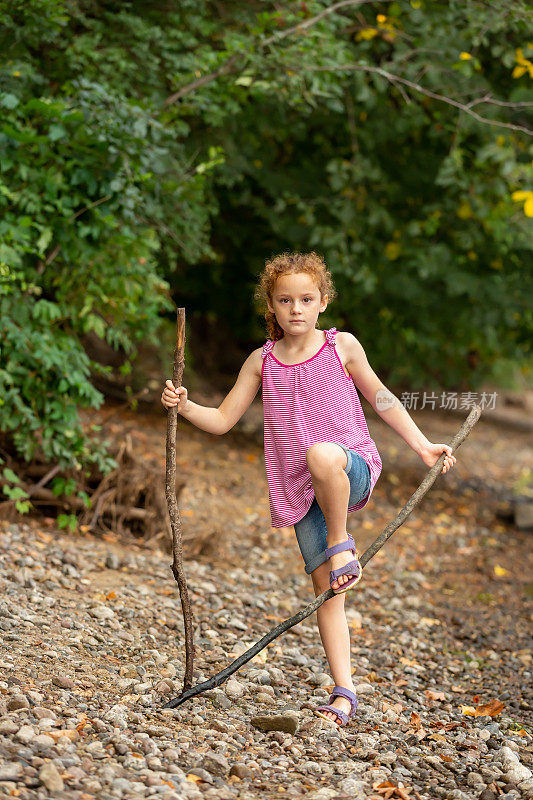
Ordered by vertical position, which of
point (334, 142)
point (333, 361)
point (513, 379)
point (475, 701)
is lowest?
point (475, 701)

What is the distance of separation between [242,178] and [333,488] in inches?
171

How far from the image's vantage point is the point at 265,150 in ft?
24.7

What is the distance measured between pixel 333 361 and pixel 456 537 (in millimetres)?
4730

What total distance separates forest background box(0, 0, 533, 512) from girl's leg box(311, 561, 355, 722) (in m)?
2.10

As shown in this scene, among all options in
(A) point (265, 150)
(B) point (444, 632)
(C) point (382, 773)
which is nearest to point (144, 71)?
(A) point (265, 150)

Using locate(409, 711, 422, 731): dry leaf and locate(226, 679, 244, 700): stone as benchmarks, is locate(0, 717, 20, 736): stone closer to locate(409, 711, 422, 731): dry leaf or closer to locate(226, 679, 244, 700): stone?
locate(226, 679, 244, 700): stone

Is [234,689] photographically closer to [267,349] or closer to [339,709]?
[339,709]

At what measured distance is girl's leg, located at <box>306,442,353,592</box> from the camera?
2.94m

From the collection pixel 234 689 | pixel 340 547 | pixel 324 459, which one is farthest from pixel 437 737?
pixel 324 459

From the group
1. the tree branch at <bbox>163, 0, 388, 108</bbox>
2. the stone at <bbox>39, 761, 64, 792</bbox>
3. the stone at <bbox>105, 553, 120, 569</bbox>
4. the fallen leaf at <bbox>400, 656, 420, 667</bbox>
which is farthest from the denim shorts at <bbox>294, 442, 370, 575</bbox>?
the tree branch at <bbox>163, 0, 388, 108</bbox>

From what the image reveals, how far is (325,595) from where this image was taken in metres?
3.02

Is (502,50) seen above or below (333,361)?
above

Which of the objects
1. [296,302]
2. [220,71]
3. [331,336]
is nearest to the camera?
[296,302]

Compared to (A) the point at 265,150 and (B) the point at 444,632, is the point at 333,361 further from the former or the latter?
(A) the point at 265,150
